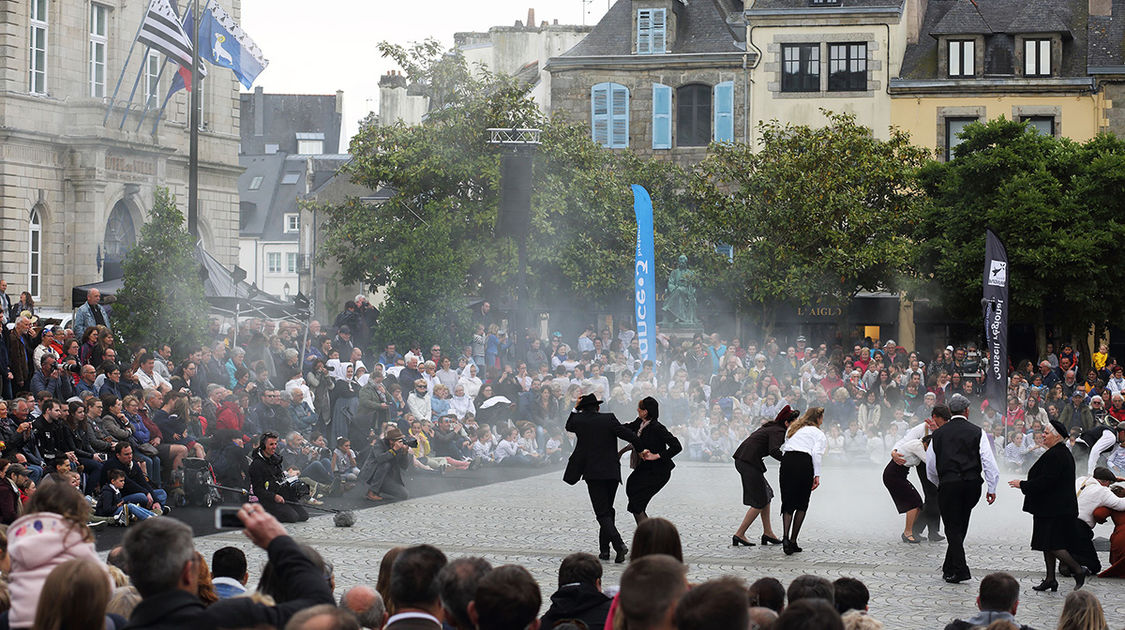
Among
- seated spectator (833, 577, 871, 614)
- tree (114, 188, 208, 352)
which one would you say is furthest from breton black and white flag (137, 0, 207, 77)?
seated spectator (833, 577, 871, 614)

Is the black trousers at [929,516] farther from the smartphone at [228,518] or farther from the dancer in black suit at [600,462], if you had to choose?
the smartphone at [228,518]

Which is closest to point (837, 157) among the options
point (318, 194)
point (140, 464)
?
point (140, 464)

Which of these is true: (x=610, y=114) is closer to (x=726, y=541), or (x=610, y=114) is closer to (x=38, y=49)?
(x=38, y=49)

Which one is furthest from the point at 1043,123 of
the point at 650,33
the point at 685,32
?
the point at 650,33

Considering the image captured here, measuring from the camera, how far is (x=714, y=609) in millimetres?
4949

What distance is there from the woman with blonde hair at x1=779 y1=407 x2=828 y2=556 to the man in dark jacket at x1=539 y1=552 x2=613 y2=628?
8.05 m

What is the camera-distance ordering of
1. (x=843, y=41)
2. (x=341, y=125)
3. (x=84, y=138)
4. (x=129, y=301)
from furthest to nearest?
(x=341, y=125)
(x=843, y=41)
(x=84, y=138)
(x=129, y=301)

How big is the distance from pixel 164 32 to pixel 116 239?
8.31 metres

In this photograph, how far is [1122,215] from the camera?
40312mm

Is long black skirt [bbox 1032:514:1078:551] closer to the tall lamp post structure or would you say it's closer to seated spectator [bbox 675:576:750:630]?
seated spectator [bbox 675:576:750:630]

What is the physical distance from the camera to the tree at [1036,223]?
39.8m

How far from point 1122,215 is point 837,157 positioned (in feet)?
23.9

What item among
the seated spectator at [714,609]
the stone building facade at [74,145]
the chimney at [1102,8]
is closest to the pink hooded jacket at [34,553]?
the seated spectator at [714,609]

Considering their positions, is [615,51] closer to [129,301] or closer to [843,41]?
[843,41]
